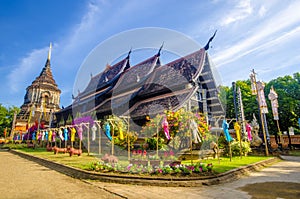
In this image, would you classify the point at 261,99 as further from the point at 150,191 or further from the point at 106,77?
the point at 106,77

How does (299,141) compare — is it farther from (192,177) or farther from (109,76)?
(109,76)

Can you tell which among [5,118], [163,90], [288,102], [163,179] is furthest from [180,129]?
[5,118]

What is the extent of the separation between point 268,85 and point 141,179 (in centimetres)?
2986

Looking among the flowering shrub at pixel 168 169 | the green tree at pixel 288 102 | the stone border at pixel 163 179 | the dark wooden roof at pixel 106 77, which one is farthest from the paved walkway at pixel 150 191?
the green tree at pixel 288 102

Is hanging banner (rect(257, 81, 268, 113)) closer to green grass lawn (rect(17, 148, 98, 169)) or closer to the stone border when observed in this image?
the stone border

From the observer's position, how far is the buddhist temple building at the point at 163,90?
15.6 meters

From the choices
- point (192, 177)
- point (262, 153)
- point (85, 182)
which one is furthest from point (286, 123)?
point (85, 182)

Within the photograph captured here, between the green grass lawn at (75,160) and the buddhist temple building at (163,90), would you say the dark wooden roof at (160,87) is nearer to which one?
the buddhist temple building at (163,90)


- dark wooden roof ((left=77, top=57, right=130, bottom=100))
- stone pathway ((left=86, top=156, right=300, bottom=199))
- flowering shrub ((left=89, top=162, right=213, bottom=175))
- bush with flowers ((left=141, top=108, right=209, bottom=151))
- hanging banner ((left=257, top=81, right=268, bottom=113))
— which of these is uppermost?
dark wooden roof ((left=77, top=57, right=130, bottom=100))

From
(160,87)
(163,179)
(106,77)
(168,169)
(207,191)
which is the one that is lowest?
(207,191)

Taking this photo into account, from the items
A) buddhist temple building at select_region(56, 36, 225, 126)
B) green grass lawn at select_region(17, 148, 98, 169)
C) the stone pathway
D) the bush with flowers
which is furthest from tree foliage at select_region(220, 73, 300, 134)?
green grass lawn at select_region(17, 148, 98, 169)

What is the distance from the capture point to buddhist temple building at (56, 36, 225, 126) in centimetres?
1562

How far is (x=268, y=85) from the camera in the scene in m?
28.3

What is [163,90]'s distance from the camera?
682 inches
